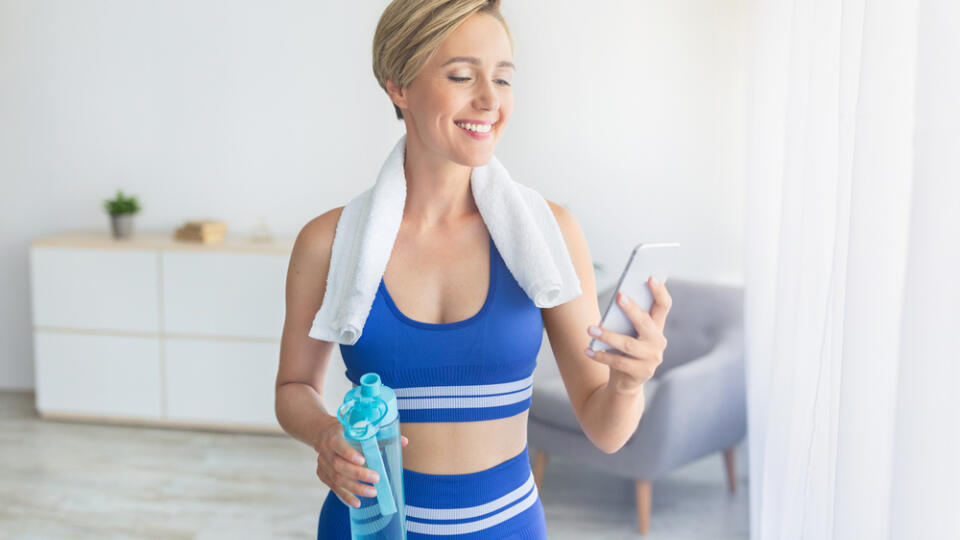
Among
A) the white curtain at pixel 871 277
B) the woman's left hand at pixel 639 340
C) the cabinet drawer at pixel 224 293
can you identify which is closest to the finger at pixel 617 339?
the woman's left hand at pixel 639 340

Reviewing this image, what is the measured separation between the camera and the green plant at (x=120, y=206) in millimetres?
4605

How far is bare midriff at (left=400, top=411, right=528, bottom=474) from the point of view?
4.34 ft

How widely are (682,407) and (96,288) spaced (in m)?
3.07

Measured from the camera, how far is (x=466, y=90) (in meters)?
1.24

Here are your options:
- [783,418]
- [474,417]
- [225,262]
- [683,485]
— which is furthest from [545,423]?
[474,417]

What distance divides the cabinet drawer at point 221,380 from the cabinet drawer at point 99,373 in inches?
4.6

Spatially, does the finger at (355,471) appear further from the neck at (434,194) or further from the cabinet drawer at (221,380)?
the cabinet drawer at (221,380)

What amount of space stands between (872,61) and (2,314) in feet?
17.0

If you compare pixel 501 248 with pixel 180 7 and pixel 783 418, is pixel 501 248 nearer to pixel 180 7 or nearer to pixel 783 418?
pixel 783 418

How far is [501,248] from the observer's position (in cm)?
134

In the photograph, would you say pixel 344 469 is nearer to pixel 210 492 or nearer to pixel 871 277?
pixel 871 277

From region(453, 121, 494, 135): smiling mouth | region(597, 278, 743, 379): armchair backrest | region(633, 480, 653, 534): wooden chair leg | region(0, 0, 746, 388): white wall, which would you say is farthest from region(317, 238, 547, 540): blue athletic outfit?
region(0, 0, 746, 388): white wall

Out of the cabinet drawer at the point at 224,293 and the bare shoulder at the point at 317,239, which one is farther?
the cabinet drawer at the point at 224,293

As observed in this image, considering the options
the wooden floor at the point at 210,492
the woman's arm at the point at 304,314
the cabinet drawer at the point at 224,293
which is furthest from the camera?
the cabinet drawer at the point at 224,293
